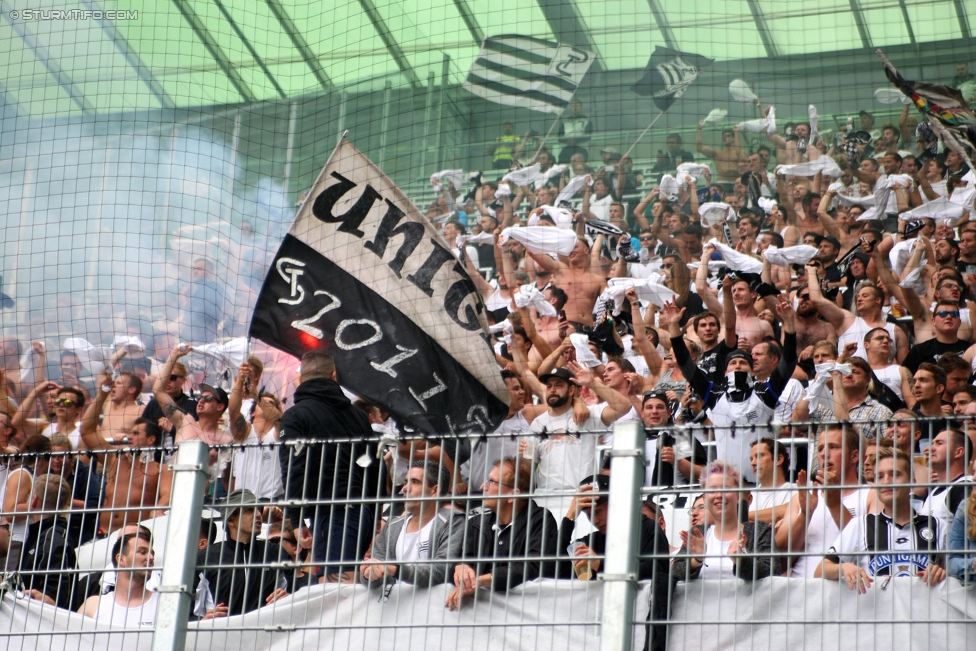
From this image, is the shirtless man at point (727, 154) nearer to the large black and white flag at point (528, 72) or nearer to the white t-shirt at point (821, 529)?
the large black and white flag at point (528, 72)

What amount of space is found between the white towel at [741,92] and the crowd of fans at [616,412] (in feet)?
1.13

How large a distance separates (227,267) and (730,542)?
524cm

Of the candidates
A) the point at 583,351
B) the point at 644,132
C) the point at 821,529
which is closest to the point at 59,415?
the point at 583,351

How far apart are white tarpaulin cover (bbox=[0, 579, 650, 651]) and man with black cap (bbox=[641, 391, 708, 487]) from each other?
32 centimetres

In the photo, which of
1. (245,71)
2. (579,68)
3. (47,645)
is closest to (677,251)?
(579,68)

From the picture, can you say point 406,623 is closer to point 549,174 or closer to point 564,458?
point 564,458

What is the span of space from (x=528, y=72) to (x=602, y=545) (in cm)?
588

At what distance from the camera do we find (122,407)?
6.55 meters

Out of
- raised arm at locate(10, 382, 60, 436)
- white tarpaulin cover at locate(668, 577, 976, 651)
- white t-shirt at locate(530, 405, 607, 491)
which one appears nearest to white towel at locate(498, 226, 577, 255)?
raised arm at locate(10, 382, 60, 436)

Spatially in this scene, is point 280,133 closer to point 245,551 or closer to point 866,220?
point 866,220

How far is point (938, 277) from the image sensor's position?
20.4ft

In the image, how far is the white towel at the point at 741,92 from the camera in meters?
8.28

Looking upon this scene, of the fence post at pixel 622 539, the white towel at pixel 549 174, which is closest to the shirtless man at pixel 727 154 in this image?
the white towel at pixel 549 174

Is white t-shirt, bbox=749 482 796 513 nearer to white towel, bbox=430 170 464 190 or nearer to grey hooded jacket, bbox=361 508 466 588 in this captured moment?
grey hooded jacket, bbox=361 508 466 588
